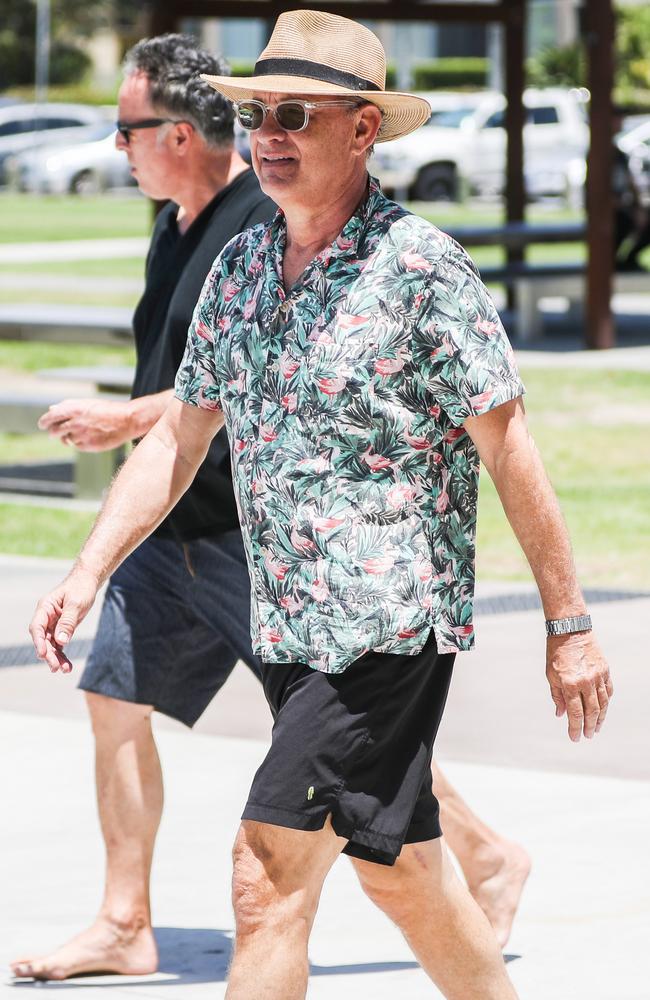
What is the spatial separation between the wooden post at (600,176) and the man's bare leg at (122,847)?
41.7 ft

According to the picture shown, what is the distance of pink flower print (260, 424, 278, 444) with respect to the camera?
325 centimetres

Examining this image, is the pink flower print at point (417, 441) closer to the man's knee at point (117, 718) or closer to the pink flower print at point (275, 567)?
the pink flower print at point (275, 567)

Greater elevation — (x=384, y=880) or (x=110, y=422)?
(x=110, y=422)

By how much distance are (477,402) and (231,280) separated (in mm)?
534

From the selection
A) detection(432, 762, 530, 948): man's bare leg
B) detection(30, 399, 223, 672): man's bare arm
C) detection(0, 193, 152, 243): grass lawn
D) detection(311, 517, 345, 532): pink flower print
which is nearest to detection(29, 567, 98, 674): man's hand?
detection(30, 399, 223, 672): man's bare arm

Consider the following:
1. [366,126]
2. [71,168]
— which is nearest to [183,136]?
[366,126]

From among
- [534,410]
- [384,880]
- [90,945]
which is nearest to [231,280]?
[384,880]

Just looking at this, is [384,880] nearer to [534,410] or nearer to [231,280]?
[231,280]

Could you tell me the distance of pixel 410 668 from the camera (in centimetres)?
320

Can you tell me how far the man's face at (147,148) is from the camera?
14.7 feet

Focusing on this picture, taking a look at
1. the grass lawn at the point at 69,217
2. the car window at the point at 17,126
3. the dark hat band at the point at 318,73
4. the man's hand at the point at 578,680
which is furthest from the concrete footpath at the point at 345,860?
the car window at the point at 17,126

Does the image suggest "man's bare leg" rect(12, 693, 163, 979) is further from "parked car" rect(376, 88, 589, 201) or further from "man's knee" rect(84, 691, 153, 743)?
"parked car" rect(376, 88, 589, 201)

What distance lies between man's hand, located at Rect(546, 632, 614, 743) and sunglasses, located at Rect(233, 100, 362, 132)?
3.07 feet

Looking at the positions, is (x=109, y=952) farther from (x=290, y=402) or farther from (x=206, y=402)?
(x=290, y=402)
